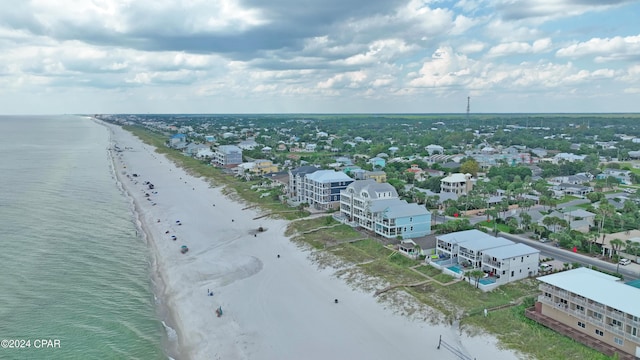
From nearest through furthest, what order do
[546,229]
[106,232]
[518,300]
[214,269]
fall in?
1. [518,300]
2. [214,269]
3. [546,229]
4. [106,232]

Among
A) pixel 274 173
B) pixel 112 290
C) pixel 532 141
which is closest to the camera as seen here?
pixel 112 290

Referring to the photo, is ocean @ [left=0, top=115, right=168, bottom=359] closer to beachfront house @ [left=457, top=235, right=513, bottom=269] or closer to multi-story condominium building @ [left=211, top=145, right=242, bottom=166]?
beachfront house @ [left=457, top=235, right=513, bottom=269]

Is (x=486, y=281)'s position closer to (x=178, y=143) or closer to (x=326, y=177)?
(x=326, y=177)

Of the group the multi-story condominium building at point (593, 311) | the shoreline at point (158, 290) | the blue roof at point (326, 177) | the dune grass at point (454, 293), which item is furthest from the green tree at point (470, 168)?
the shoreline at point (158, 290)

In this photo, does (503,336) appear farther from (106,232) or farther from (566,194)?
(566,194)

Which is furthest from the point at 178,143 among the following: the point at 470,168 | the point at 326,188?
the point at 326,188

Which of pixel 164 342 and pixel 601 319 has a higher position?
pixel 601 319

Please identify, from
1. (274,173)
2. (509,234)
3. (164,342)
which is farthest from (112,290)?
(274,173)
